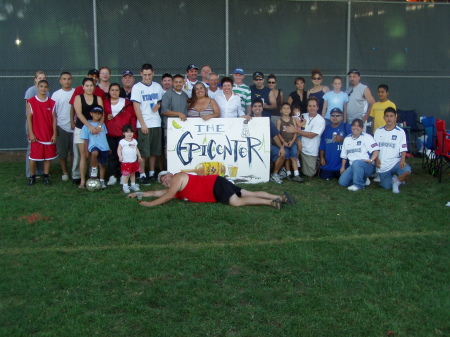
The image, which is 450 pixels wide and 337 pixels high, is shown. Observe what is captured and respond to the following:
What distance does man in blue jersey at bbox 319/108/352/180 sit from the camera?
29.5 feet

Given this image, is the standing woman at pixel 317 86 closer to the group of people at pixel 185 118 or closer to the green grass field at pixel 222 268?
the group of people at pixel 185 118

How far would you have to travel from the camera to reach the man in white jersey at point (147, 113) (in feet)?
27.3

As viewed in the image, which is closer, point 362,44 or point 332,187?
point 332,187

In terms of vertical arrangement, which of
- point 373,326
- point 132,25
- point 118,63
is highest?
point 132,25

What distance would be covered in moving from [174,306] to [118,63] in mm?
8862

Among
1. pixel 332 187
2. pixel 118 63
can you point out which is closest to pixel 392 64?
pixel 332 187

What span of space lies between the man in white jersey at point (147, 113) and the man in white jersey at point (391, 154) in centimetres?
387

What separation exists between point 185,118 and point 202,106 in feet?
1.33

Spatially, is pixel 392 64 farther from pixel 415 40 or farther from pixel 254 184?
pixel 254 184

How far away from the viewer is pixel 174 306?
404 cm

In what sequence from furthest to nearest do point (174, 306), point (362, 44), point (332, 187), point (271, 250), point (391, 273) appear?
point (362, 44) < point (332, 187) < point (271, 250) < point (391, 273) < point (174, 306)

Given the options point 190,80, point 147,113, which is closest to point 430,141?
point 190,80

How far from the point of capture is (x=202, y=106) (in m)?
8.73

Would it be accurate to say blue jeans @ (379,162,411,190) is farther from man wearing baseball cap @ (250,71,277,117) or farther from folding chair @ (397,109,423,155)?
folding chair @ (397,109,423,155)
